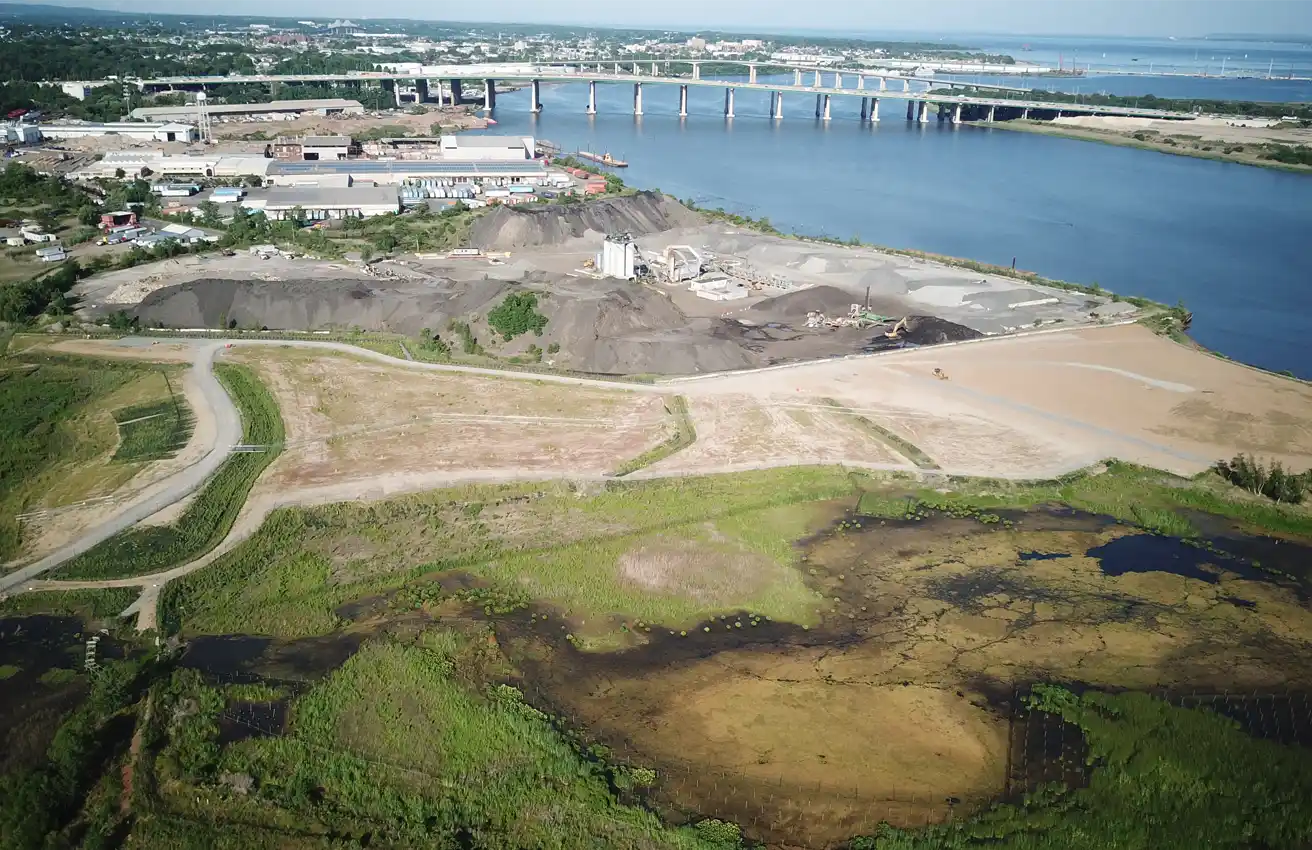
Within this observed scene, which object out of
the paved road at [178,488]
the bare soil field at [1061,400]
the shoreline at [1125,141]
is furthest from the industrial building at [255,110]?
the bare soil field at [1061,400]

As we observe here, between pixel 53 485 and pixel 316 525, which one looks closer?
pixel 316 525

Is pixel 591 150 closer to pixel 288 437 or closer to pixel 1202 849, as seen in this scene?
pixel 288 437

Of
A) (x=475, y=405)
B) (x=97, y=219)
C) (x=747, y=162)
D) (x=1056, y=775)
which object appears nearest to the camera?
(x=1056, y=775)

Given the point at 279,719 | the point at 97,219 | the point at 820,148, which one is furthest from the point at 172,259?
the point at 820,148

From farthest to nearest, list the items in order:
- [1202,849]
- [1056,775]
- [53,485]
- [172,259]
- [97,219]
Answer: [97,219] < [172,259] < [53,485] < [1056,775] < [1202,849]

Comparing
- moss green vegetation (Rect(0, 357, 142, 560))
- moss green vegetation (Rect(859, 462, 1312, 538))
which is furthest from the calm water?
moss green vegetation (Rect(0, 357, 142, 560))

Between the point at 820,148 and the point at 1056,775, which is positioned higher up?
the point at 820,148

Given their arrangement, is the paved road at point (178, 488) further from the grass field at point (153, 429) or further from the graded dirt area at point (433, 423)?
the graded dirt area at point (433, 423)
